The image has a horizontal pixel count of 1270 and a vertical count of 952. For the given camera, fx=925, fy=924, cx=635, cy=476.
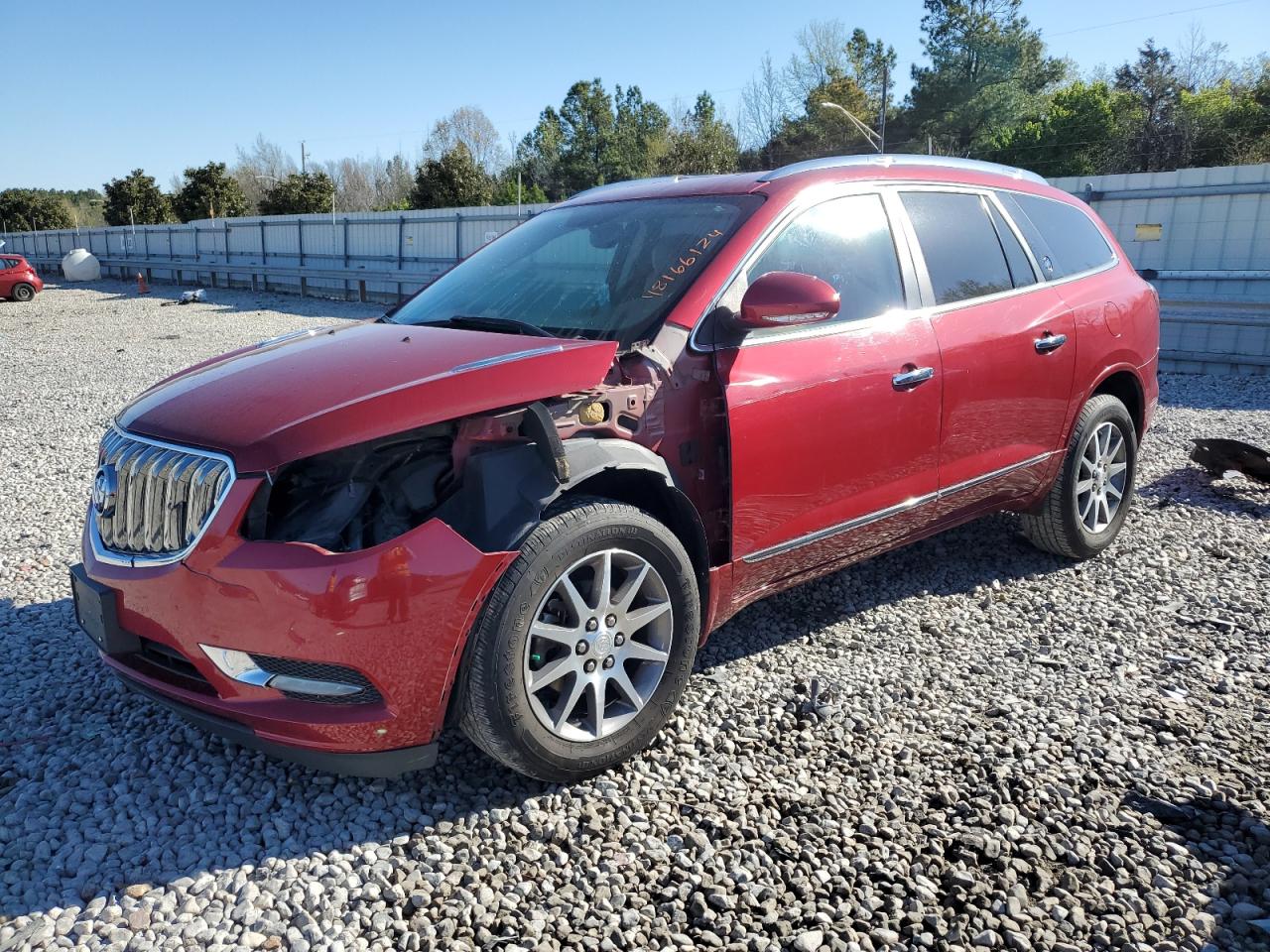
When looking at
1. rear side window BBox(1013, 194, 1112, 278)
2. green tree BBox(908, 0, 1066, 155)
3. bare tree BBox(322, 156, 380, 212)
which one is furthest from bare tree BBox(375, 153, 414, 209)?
rear side window BBox(1013, 194, 1112, 278)

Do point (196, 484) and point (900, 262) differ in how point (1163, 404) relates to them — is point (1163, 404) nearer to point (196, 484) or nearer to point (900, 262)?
point (900, 262)

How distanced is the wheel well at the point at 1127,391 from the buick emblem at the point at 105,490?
446cm

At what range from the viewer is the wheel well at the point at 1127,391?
490 cm

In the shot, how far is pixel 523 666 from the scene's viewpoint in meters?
2.65

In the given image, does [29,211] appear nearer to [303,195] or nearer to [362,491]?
[303,195]

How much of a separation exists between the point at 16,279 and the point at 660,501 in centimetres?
2989

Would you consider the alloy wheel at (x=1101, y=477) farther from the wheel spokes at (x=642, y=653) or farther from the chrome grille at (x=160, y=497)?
the chrome grille at (x=160, y=497)

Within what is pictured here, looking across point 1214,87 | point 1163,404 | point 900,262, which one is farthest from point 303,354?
point 1214,87

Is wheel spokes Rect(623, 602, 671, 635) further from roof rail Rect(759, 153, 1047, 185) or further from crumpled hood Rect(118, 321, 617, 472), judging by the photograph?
roof rail Rect(759, 153, 1047, 185)

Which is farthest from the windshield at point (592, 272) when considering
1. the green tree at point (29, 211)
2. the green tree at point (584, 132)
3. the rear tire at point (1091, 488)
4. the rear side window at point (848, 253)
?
the green tree at point (29, 211)

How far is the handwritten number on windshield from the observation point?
10.7ft

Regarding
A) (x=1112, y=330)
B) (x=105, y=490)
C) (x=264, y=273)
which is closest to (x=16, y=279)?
Answer: (x=264, y=273)

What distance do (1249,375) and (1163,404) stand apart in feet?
9.65

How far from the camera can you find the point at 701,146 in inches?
1893
